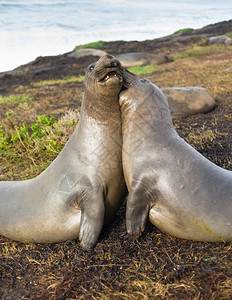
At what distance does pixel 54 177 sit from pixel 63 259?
79 cm

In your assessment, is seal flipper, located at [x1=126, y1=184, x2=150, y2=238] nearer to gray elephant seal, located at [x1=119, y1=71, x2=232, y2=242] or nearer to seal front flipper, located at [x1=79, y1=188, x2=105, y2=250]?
gray elephant seal, located at [x1=119, y1=71, x2=232, y2=242]

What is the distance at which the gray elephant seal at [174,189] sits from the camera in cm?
303

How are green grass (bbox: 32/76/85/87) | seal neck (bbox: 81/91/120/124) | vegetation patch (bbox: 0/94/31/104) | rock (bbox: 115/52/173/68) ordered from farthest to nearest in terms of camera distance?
rock (bbox: 115/52/173/68)
green grass (bbox: 32/76/85/87)
vegetation patch (bbox: 0/94/31/104)
seal neck (bbox: 81/91/120/124)

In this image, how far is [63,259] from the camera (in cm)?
317

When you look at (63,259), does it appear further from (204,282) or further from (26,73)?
(26,73)

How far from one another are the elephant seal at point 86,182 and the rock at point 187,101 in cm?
447

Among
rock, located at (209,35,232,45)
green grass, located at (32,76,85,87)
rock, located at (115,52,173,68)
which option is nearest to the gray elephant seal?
green grass, located at (32,76,85,87)

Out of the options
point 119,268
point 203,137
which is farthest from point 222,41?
point 119,268

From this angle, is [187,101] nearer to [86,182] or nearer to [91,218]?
[86,182]

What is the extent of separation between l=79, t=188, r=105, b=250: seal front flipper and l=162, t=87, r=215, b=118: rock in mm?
4800

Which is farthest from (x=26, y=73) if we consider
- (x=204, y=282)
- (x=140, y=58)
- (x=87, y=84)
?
(x=204, y=282)

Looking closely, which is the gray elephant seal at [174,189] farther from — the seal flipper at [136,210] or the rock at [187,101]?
the rock at [187,101]

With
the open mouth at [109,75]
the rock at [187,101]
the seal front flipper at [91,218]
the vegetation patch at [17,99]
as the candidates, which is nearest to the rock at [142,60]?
the vegetation patch at [17,99]

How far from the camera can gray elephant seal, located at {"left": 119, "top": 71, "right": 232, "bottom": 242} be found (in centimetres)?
303
